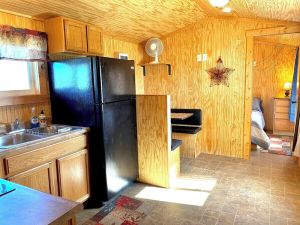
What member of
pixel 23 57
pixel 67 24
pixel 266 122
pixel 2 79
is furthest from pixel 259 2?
pixel 266 122

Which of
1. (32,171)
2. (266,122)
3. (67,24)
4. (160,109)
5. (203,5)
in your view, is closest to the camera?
(32,171)

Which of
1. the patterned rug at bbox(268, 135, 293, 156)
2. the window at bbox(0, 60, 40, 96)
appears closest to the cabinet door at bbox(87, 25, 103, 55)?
the window at bbox(0, 60, 40, 96)

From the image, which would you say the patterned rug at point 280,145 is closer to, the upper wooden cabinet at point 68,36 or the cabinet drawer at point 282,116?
the cabinet drawer at point 282,116

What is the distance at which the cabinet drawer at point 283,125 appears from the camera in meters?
5.59

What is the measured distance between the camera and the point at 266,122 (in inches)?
241

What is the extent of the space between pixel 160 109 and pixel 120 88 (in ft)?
1.88

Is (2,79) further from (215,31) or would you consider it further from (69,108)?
(215,31)

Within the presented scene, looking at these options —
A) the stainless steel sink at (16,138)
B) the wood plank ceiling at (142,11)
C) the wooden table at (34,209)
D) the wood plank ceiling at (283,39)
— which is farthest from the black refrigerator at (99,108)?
the wood plank ceiling at (283,39)

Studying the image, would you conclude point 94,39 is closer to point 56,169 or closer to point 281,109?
point 56,169

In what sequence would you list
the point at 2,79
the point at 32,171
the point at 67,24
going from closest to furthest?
the point at 32,171
the point at 2,79
the point at 67,24

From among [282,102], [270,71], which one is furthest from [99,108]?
[270,71]

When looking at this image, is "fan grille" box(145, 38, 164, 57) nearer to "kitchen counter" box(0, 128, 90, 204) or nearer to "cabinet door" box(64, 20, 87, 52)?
"cabinet door" box(64, 20, 87, 52)

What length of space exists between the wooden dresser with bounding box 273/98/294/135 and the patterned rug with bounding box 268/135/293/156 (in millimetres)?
336

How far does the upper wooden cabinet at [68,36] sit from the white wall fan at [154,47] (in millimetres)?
1533
